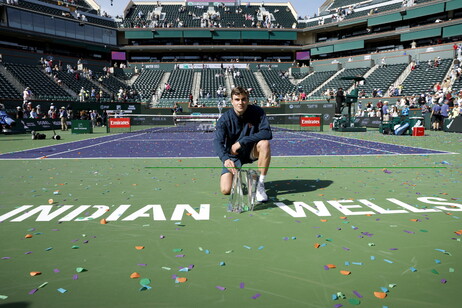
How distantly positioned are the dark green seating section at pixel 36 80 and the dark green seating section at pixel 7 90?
176cm

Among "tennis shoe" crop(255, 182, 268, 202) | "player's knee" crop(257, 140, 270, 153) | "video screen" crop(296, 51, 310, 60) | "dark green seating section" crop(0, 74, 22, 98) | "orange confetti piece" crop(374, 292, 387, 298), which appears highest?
"video screen" crop(296, 51, 310, 60)

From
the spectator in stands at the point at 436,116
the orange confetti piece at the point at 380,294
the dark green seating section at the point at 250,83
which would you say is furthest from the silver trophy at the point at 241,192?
the dark green seating section at the point at 250,83

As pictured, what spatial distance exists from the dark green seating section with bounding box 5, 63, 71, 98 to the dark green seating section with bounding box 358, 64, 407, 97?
3524 centimetres

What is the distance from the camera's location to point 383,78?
43.3 m

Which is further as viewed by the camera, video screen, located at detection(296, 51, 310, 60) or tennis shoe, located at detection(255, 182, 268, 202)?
video screen, located at detection(296, 51, 310, 60)

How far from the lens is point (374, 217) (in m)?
4.48

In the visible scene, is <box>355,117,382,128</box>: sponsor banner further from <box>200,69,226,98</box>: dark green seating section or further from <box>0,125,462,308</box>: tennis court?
<box>0,125,462,308</box>: tennis court

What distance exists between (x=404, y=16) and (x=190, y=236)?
5616 cm

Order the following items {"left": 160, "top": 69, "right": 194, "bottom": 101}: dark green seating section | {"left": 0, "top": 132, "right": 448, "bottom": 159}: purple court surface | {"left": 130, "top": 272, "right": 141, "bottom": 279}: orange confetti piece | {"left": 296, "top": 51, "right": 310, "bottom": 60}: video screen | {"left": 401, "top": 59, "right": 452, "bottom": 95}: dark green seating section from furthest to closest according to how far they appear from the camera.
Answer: {"left": 296, "top": 51, "right": 310, "bottom": 60}: video screen < {"left": 160, "top": 69, "right": 194, "bottom": 101}: dark green seating section < {"left": 401, "top": 59, "right": 452, "bottom": 95}: dark green seating section < {"left": 0, "top": 132, "right": 448, "bottom": 159}: purple court surface < {"left": 130, "top": 272, "right": 141, "bottom": 279}: orange confetti piece

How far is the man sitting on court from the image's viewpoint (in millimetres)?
5203

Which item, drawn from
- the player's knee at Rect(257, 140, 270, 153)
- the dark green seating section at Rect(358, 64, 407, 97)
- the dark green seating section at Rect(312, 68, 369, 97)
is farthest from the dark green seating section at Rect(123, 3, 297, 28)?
the player's knee at Rect(257, 140, 270, 153)

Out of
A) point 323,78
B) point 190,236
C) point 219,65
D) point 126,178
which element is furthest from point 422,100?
point 219,65

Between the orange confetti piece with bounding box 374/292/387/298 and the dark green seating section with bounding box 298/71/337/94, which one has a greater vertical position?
the dark green seating section with bounding box 298/71/337/94

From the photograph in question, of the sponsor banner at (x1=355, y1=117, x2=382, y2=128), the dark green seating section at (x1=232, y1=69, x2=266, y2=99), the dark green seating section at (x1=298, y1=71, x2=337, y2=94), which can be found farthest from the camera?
the dark green seating section at (x1=232, y1=69, x2=266, y2=99)
